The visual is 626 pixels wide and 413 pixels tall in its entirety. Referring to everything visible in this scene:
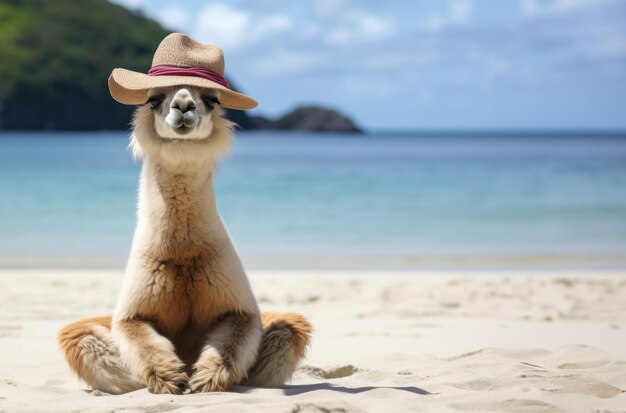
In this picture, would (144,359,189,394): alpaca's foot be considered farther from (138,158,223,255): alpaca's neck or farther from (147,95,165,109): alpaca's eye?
(147,95,165,109): alpaca's eye

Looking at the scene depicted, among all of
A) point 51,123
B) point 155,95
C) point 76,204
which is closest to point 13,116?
point 51,123

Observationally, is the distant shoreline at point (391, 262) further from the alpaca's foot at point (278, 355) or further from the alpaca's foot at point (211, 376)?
the alpaca's foot at point (211, 376)

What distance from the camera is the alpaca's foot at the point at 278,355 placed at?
4141mm

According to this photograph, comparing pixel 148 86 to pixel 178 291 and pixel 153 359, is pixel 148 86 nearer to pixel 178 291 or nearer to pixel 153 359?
pixel 178 291

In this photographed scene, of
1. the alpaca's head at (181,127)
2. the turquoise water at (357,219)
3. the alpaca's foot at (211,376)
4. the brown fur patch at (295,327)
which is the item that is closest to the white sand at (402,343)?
the alpaca's foot at (211,376)

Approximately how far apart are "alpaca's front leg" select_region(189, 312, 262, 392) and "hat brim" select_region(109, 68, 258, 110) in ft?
3.32

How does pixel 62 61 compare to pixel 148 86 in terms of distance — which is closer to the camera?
pixel 148 86

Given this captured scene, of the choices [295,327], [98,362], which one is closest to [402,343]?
[295,327]

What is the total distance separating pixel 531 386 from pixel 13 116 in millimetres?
90523

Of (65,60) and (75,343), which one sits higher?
(65,60)

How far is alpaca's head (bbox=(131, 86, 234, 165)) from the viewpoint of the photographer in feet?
12.8

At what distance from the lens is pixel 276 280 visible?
31.0 ft

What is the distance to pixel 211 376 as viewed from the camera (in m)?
3.87

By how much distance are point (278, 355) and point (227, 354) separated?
31cm
